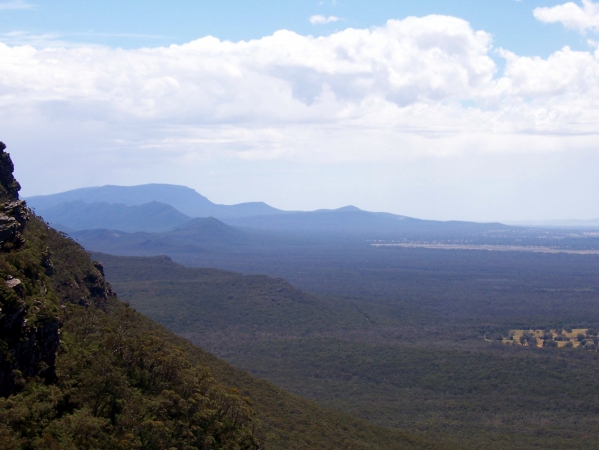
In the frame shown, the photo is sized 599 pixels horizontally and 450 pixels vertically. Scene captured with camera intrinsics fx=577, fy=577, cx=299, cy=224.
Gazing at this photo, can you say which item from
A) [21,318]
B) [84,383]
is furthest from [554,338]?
[21,318]

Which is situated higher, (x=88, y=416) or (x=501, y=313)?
(x=88, y=416)

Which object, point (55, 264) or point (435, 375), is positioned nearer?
point (55, 264)

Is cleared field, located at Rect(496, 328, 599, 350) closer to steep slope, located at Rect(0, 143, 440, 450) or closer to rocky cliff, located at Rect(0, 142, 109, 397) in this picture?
steep slope, located at Rect(0, 143, 440, 450)

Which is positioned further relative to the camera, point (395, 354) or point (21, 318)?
point (395, 354)

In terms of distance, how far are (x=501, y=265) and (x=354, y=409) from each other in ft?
495

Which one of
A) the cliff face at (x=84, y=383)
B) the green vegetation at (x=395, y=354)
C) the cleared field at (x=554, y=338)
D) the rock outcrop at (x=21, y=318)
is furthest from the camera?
the cleared field at (x=554, y=338)

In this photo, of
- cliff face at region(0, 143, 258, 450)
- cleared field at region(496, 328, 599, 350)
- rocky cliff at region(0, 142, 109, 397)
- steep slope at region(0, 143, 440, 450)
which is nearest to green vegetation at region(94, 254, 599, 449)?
cleared field at region(496, 328, 599, 350)

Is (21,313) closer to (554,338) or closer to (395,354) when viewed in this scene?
(395,354)

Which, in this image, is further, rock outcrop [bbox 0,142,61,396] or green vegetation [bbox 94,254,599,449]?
green vegetation [bbox 94,254,599,449]

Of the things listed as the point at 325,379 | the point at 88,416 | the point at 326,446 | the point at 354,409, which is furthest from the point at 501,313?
the point at 88,416

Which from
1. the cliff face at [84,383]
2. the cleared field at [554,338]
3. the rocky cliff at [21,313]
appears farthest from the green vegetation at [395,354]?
the rocky cliff at [21,313]

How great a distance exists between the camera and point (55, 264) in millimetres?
34406

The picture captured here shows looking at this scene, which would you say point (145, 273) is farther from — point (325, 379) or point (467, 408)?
point (467, 408)

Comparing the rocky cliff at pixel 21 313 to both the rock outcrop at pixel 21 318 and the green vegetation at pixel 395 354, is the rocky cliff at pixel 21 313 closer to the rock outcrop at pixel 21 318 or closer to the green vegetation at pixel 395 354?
the rock outcrop at pixel 21 318
